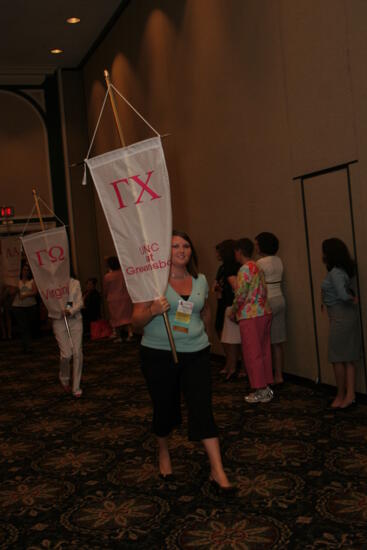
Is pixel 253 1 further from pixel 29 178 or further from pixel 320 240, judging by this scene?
pixel 29 178

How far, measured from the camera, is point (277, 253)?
682 centimetres

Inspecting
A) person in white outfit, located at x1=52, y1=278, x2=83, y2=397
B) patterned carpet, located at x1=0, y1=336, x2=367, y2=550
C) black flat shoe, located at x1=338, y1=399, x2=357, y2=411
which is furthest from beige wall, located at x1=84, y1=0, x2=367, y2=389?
person in white outfit, located at x1=52, y1=278, x2=83, y2=397

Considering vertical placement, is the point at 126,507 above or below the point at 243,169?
below

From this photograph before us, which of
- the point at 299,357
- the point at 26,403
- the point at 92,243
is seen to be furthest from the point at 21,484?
the point at 92,243

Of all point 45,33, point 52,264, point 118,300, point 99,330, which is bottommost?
point 99,330

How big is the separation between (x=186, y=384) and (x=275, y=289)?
2.92 m

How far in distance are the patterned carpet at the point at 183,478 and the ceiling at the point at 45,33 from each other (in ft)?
22.7

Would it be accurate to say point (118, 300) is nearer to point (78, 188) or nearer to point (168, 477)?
point (78, 188)

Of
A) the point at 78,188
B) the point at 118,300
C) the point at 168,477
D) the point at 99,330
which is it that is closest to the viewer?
the point at 168,477

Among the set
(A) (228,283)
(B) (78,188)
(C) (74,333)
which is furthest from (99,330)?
(A) (228,283)

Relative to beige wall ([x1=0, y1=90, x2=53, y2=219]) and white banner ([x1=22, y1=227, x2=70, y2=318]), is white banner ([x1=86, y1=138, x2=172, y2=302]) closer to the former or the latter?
white banner ([x1=22, y1=227, x2=70, y2=318])

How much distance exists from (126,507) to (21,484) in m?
0.90

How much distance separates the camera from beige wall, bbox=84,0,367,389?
555cm

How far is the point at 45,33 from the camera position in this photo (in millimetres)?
11773
